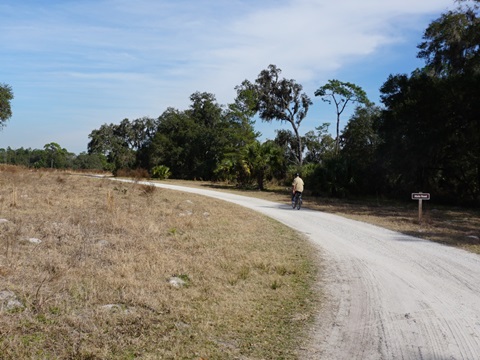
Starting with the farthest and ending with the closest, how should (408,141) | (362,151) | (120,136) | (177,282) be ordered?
(120,136)
(362,151)
(408,141)
(177,282)

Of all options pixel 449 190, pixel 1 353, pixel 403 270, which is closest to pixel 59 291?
pixel 1 353

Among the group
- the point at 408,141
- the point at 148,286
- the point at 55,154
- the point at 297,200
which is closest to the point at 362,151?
the point at 408,141

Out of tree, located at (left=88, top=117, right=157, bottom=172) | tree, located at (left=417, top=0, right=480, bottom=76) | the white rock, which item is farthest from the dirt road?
tree, located at (left=88, top=117, right=157, bottom=172)

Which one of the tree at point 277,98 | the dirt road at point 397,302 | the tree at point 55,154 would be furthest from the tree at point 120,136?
the dirt road at point 397,302

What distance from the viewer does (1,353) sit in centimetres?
365

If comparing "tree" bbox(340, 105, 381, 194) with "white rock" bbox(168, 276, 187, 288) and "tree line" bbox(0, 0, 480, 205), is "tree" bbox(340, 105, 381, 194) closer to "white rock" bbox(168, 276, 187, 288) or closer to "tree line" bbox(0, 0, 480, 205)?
"tree line" bbox(0, 0, 480, 205)

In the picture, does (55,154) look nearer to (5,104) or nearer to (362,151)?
(5,104)

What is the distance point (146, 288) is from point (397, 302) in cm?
355

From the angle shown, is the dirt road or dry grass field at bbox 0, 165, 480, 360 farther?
the dirt road

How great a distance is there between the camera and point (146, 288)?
5.75 metres

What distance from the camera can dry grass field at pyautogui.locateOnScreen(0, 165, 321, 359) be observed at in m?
4.11

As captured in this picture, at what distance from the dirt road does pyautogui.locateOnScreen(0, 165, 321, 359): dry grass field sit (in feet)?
1.29

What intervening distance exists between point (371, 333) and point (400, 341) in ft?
1.07

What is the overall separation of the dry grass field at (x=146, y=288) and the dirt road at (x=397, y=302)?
39 centimetres
